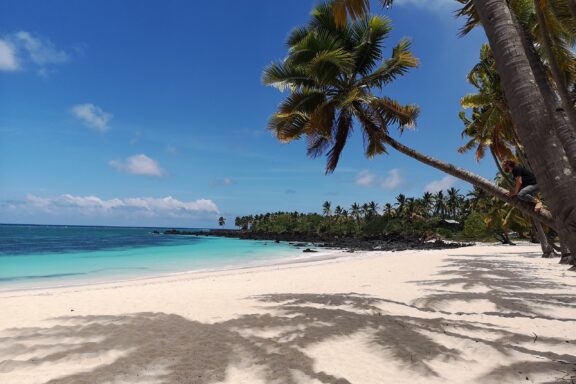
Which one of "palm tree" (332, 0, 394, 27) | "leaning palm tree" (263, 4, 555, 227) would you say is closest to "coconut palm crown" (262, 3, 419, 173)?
"leaning palm tree" (263, 4, 555, 227)

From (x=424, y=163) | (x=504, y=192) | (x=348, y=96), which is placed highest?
(x=348, y=96)

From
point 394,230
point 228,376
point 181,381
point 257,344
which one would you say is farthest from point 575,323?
point 394,230

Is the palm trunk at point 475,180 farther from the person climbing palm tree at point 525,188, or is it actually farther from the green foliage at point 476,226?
the green foliage at point 476,226

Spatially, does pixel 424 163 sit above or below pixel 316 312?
above

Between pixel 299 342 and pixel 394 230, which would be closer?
pixel 299 342

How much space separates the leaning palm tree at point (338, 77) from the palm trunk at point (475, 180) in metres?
1.93

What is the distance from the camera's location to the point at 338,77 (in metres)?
9.38

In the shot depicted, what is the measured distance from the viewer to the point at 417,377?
14.2 ft

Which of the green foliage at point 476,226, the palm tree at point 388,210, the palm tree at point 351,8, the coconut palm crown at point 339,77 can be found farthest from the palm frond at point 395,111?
the palm tree at point 388,210

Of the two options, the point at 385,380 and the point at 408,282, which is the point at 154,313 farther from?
the point at 408,282

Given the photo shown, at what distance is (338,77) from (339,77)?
0.12 ft

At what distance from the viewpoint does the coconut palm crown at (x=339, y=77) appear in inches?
353

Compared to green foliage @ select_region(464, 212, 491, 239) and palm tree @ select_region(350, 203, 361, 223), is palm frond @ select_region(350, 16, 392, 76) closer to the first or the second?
green foliage @ select_region(464, 212, 491, 239)

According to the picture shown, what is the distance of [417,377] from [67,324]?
626 cm
